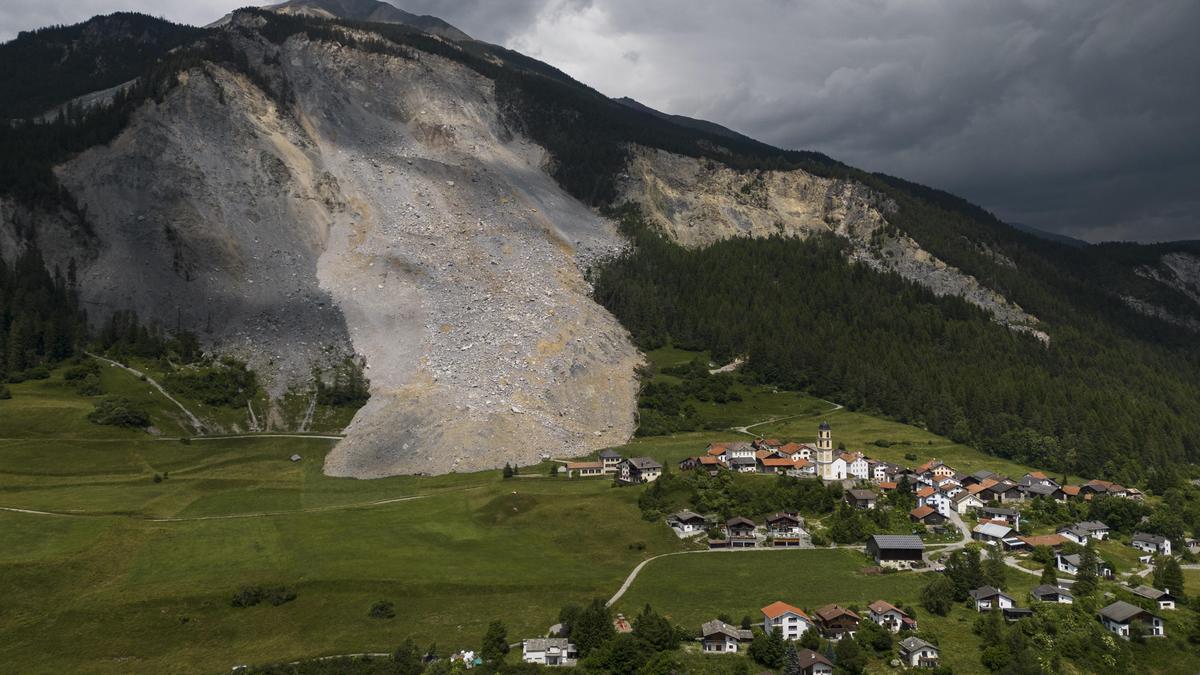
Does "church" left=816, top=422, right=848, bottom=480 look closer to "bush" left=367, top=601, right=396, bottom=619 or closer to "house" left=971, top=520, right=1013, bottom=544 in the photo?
"house" left=971, top=520, right=1013, bottom=544

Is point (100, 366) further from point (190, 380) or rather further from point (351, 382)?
point (351, 382)

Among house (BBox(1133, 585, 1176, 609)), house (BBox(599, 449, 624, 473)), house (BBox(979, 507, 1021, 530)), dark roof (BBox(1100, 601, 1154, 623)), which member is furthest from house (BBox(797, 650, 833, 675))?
house (BBox(599, 449, 624, 473))

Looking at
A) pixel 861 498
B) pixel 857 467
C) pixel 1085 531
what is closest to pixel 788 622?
pixel 861 498

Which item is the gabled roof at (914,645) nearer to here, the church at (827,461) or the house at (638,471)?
the church at (827,461)

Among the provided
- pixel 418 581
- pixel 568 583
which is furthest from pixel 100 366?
pixel 568 583

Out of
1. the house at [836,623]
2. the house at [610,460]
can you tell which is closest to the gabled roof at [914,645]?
the house at [836,623]

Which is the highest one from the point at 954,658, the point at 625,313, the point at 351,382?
the point at 625,313

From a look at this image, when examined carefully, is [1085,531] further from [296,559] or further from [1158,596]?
[296,559]
